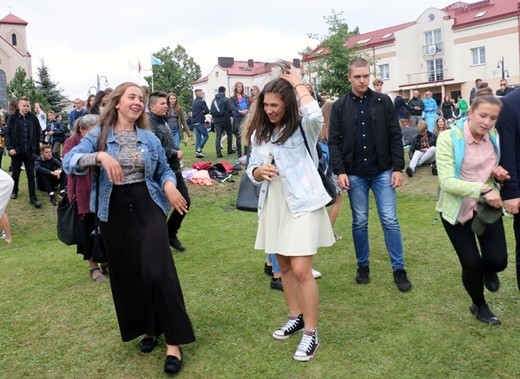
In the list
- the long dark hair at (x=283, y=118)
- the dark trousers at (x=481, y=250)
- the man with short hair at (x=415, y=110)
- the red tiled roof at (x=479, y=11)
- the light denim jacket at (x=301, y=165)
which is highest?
the red tiled roof at (x=479, y=11)

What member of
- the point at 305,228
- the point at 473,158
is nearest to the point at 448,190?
the point at 473,158

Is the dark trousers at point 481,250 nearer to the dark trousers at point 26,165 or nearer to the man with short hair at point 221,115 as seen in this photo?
the dark trousers at point 26,165

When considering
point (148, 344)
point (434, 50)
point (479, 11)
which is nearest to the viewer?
point (148, 344)

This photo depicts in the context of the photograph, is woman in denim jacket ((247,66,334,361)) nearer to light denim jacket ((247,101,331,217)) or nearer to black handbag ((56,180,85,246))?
light denim jacket ((247,101,331,217))

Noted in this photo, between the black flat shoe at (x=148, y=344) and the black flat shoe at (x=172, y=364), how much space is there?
0.35 m

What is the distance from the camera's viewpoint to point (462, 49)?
1893 inches

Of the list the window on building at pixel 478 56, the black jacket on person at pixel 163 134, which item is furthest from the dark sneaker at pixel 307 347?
the window on building at pixel 478 56

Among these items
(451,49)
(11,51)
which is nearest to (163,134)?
(451,49)

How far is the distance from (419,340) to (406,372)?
0.51 m

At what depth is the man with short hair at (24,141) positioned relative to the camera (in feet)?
33.4

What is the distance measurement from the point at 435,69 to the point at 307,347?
50.9 meters

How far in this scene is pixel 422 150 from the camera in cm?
1209

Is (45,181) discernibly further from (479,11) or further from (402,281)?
(479,11)

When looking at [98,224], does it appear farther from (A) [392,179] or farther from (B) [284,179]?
(A) [392,179]
